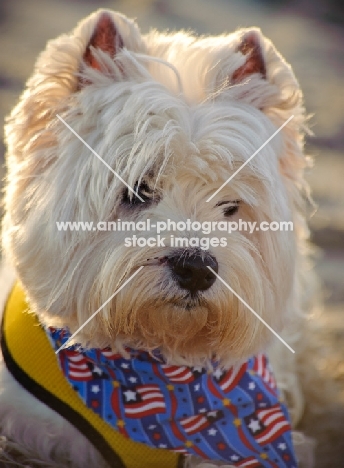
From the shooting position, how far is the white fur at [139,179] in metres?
1.55

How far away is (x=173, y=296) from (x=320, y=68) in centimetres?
529

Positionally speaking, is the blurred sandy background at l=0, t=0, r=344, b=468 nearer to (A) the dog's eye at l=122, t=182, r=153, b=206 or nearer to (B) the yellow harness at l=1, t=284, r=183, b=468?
(B) the yellow harness at l=1, t=284, r=183, b=468

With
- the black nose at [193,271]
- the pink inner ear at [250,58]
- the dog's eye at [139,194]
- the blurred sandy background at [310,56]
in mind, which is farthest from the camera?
the blurred sandy background at [310,56]

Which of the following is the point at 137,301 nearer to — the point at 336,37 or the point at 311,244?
the point at 311,244

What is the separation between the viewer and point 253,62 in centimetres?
175

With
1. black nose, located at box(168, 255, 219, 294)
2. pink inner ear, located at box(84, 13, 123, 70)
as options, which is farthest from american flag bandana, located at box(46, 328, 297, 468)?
pink inner ear, located at box(84, 13, 123, 70)

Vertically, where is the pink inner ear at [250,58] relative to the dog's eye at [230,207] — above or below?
above

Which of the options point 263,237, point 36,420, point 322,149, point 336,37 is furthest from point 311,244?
point 336,37

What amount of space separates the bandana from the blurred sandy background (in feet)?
1.32

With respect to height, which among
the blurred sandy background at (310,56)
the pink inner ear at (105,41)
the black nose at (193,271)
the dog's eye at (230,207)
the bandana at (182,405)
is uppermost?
the blurred sandy background at (310,56)

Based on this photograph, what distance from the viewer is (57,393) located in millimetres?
1778

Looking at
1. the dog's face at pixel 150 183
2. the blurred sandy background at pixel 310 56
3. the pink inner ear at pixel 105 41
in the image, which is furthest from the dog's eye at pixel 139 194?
the blurred sandy background at pixel 310 56

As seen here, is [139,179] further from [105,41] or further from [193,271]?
[105,41]

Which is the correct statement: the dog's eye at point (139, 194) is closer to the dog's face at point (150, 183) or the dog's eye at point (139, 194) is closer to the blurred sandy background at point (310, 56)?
the dog's face at point (150, 183)
